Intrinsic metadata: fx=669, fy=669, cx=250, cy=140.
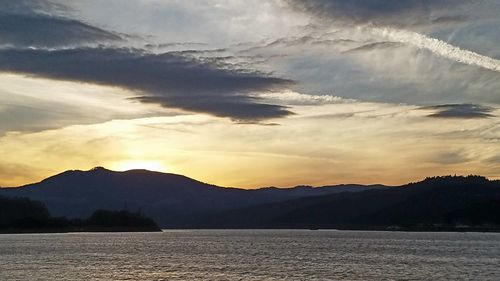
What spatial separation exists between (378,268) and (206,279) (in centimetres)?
3398

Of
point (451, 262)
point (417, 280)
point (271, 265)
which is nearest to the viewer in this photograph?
point (417, 280)

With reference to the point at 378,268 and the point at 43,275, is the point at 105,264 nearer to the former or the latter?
the point at 43,275

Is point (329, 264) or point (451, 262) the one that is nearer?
point (329, 264)

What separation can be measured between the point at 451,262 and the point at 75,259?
250 ft

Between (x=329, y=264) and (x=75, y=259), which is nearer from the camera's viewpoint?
(x=329, y=264)

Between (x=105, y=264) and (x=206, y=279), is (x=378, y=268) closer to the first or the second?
(x=206, y=279)

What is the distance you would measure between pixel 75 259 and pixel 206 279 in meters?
51.4

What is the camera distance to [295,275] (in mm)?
101375

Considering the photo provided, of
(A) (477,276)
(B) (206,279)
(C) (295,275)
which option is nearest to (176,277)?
(B) (206,279)

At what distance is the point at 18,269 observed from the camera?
363ft

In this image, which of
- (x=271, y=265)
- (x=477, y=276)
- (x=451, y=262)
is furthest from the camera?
(x=451, y=262)

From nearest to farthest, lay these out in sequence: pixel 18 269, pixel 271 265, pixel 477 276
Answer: pixel 477 276
pixel 18 269
pixel 271 265

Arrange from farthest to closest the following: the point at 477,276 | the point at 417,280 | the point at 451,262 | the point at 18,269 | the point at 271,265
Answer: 1. the point at 451,262
2. the point at 271,265
3. the point at 18,269
4. the point at 477,276
5. the point at 417,280


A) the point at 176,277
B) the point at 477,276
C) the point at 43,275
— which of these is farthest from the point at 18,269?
the point at 477,276
